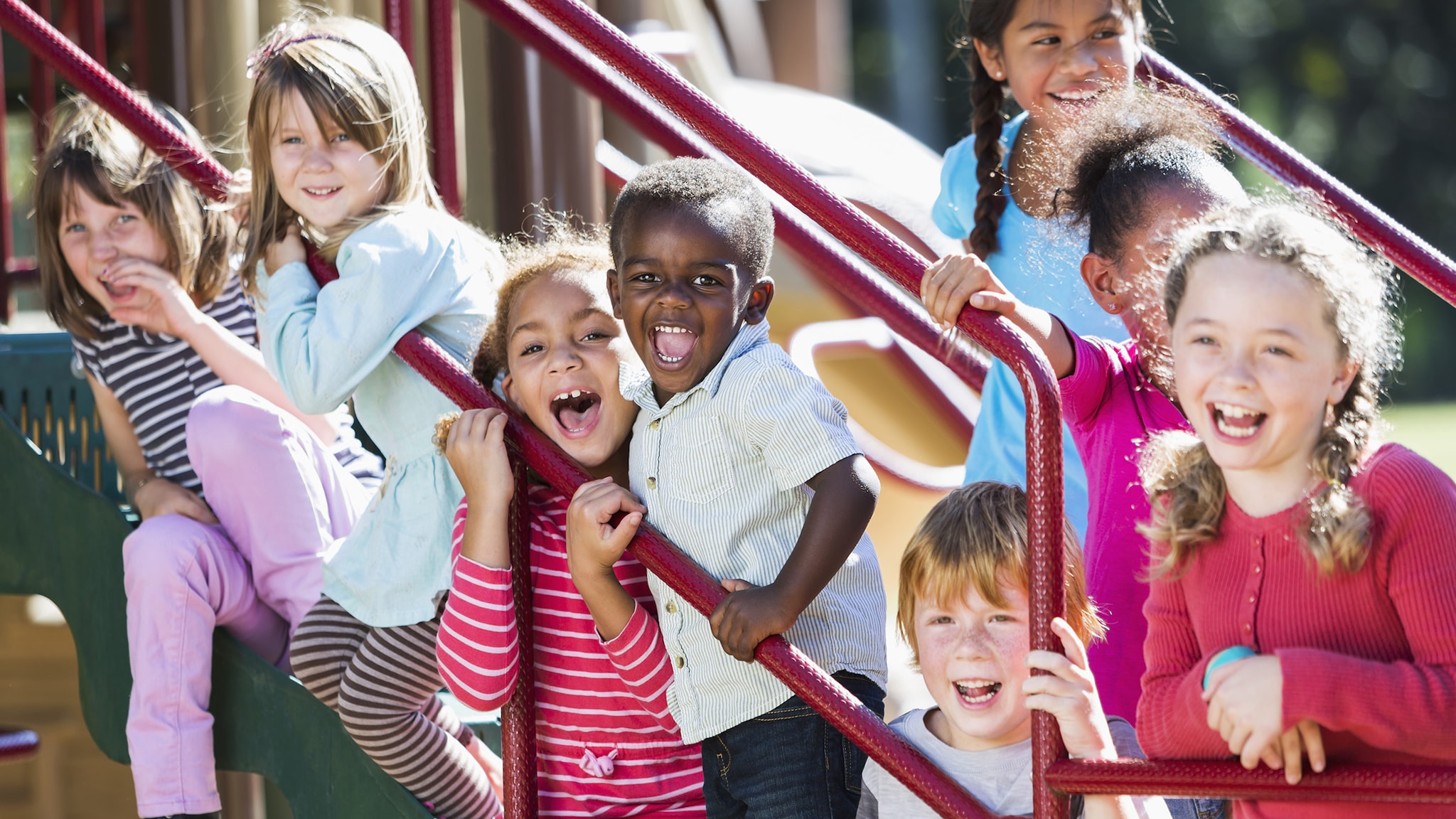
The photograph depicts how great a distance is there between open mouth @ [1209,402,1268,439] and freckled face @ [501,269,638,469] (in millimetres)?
1018

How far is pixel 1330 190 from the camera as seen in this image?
2807 mm

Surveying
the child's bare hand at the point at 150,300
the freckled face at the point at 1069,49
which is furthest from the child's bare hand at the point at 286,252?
the freckled face at the point at 1069,49

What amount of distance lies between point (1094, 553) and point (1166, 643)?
25.2 inches

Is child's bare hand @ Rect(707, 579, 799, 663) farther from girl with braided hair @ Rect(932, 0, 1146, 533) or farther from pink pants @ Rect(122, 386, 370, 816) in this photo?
pink pants @ Rect(122, 386, 370, 816)

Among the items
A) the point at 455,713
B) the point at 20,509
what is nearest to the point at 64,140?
the point at 20,509

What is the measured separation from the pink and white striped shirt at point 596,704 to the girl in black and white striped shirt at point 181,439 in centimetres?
60

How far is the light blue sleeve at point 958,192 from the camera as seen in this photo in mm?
3066

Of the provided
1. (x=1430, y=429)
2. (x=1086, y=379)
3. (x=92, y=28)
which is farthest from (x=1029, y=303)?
(x=1430, y=429)

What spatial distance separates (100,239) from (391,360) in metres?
0.76

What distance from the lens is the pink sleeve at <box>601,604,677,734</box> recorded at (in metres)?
2.27

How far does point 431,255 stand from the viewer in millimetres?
2602

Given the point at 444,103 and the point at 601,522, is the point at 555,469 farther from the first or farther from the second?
the point at 444,103

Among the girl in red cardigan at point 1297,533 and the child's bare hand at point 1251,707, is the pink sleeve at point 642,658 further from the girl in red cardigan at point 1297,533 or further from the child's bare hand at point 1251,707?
the child's bare hand at point 1251,707

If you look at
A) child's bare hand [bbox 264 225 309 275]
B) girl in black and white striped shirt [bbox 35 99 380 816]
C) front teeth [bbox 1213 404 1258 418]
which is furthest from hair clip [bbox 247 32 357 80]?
front teeth [bbox 1213 404 1258 418]
